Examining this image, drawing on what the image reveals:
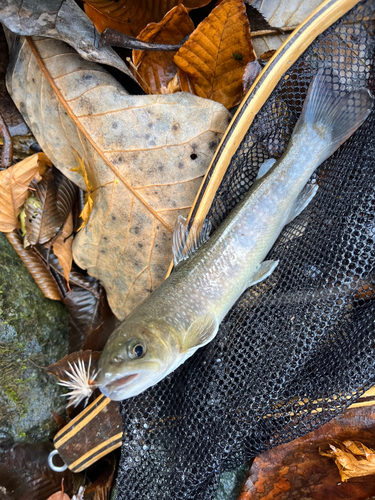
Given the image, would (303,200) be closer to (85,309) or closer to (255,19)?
(255,19)

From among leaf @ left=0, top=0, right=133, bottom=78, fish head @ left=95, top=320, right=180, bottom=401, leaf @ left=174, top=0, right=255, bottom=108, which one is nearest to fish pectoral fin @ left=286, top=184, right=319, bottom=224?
leaf @ left=174, top=0, right=255, bottom=108

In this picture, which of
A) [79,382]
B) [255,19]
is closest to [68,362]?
[79,382]

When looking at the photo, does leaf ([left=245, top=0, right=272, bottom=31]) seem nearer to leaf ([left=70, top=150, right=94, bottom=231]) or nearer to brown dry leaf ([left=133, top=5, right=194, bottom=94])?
brown dry leaf ([left=133, top=5, right=194, bottom=94])

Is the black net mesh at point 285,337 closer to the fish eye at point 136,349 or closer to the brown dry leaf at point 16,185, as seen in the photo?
the fish eye at point 136,349

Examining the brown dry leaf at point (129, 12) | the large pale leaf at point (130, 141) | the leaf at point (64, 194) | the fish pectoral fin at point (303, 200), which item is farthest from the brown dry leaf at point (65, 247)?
the fish pectoral fin at point (303, 200)

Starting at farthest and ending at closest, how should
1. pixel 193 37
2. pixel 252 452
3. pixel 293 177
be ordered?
pixel 193 37 < pixel 252 452 < pixel 293 177

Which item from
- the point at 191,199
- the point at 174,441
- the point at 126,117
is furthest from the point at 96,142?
the point at 174,441

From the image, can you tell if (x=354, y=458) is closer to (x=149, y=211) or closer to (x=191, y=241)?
(x=191, y=241)
